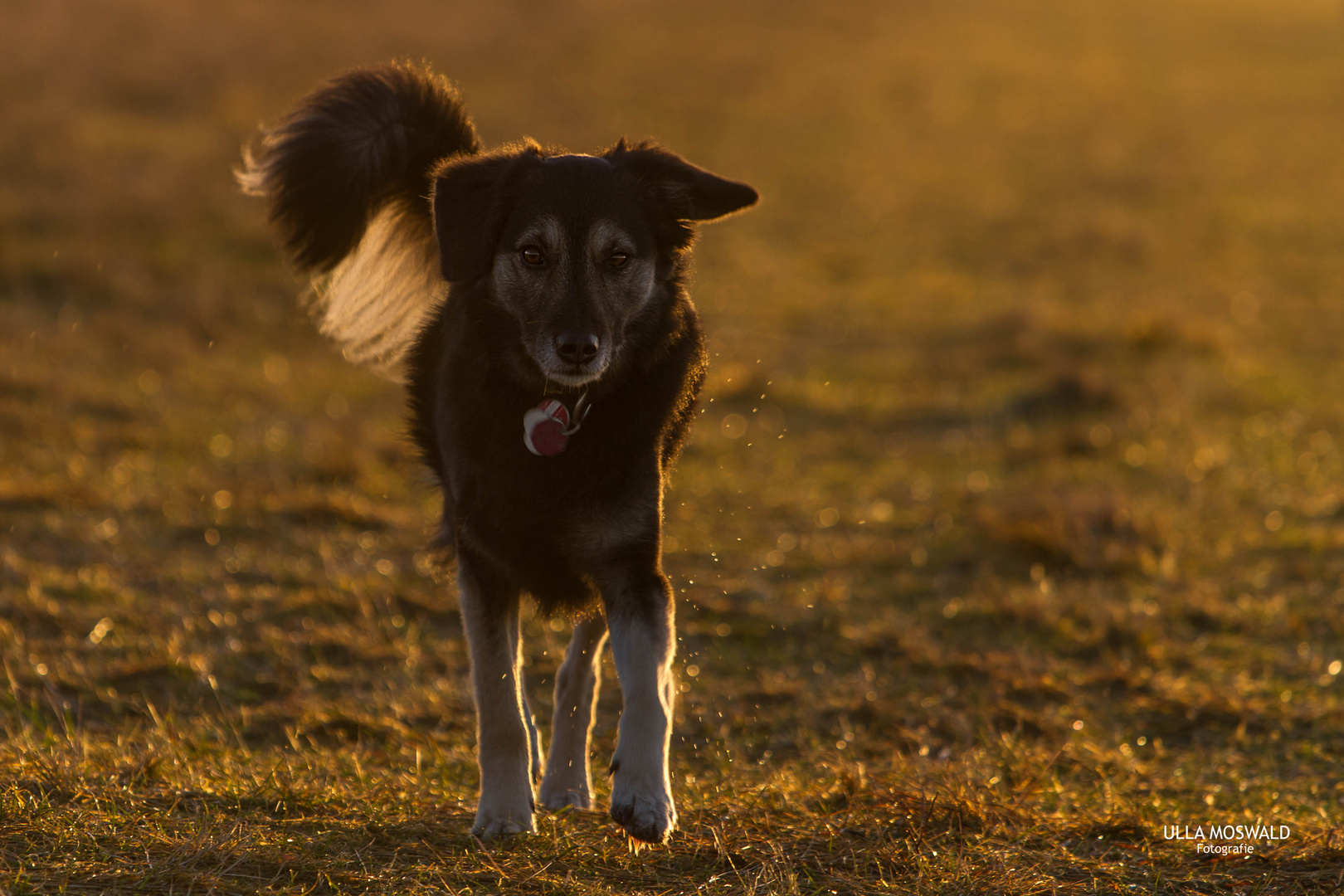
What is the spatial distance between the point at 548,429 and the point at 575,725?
1.07m

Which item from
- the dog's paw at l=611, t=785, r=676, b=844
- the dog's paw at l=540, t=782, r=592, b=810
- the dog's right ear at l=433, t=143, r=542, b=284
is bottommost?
the dog's paw at l=540, t=782, r=592, b=810

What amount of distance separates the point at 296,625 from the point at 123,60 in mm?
14208

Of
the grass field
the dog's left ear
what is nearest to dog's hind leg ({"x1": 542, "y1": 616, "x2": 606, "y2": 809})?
the grass field

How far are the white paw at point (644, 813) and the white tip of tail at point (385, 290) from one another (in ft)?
6.06

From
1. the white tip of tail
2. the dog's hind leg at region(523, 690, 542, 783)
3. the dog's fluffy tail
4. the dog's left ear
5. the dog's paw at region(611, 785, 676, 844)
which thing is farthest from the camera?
the white tip of tail

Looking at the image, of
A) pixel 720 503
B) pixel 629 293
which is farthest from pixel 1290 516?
pixel 629 293

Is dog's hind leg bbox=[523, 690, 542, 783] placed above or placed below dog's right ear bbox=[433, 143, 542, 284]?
below

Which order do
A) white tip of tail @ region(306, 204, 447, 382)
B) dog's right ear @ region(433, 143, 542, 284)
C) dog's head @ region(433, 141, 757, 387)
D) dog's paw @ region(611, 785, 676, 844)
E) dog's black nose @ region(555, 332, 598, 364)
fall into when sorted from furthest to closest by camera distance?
white tip of tail @ region(306, 204, 447, 382) < dog's right ear @ region(433, 143, 542, 284) < dog's head @ region(433, 141, 757, 387) < dog's black nose @ region(555, 332, 598, 364) < dog's paw @ region(611, 785, 676, 844)

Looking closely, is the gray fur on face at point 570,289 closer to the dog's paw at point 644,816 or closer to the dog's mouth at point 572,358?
the dog's mouth at point 572,358

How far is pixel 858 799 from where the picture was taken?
403 cm

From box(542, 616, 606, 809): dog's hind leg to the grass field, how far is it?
0.30 m

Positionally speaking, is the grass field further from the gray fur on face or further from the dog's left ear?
the dog's left ear

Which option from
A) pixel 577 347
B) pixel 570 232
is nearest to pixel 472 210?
pixel 570 232

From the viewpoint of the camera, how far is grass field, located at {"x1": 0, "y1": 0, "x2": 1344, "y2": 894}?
3.73m
